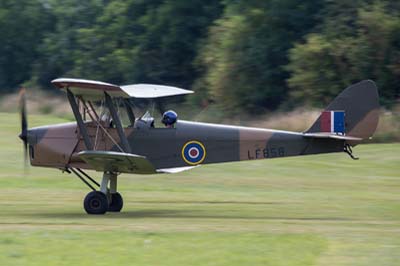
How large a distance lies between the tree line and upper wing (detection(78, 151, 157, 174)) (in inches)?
887

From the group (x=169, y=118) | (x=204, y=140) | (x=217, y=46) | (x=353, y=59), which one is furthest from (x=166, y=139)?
(x=217, y=46)

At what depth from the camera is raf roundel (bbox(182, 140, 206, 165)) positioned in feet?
58.9

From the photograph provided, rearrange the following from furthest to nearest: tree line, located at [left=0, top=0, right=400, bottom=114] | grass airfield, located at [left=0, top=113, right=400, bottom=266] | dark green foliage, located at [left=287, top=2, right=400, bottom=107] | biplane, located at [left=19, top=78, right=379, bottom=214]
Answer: tree line, located at [left=0, top=0, right=400, bottom=114], dark green foliage, located at [left=287, top=2, right=400, bottom=107], biplane, located at [left=19, top=78, right=379, bottom=214], grass airfield, located at [left=0, top=113, right=400, bottom=266]

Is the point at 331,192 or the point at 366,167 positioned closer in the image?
the point at 331,192

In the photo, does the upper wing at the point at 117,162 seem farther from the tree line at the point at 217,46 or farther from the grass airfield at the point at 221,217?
the tree line at the point at 217,46

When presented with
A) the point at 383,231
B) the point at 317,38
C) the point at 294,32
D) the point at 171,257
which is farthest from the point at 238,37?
the point at 171,257

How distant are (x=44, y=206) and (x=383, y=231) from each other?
7213mm

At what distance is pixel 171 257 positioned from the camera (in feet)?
39.5

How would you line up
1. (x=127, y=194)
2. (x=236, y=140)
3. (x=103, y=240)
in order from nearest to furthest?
(x=103, y=240)
(x=236, y=140)
(x=127, y=194)

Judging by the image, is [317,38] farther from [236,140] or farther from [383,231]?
[383,231]

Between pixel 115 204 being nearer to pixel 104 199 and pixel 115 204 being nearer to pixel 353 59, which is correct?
pixel 104 199

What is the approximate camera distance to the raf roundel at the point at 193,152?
18.0 meters

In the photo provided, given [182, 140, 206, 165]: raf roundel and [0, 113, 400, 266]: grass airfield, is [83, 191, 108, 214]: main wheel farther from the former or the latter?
[182, 140, 206, 165]: raf roundel

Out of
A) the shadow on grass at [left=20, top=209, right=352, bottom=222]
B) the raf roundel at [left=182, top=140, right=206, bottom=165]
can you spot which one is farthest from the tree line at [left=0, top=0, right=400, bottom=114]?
the shadow on grass at [left=20, top=209, right=352, bottom=222]
